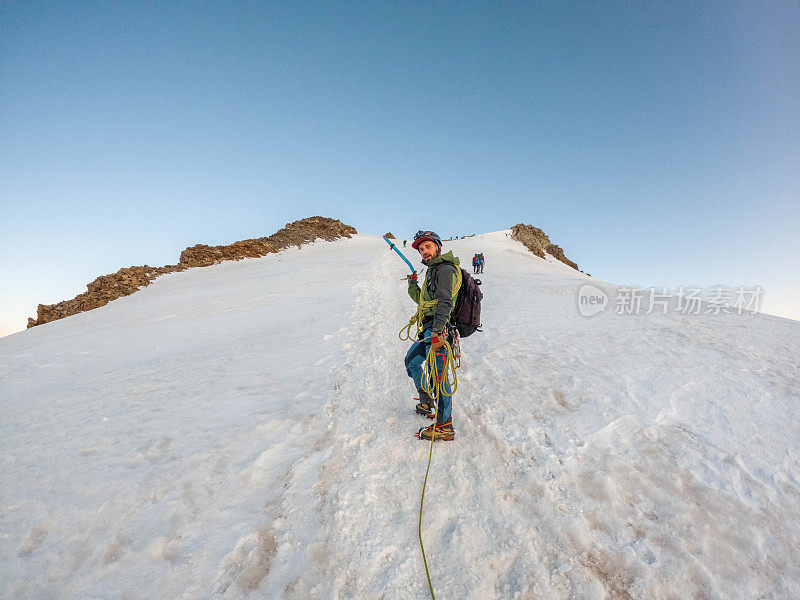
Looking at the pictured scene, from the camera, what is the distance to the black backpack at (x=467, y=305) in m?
4.04

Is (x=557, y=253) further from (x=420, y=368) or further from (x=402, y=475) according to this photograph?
(x=402, y=475)

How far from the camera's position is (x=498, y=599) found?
2361mm

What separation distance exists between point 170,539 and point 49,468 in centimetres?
231

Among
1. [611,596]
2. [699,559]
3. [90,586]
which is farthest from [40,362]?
[699,559]

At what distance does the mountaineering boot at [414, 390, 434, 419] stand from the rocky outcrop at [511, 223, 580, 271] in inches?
1771

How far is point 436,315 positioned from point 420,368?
3.34ft

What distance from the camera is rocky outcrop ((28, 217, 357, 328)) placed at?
1850 centimetres

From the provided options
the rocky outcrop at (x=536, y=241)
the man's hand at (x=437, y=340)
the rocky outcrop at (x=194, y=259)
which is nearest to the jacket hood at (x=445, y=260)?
the man's hand at (x=437, y=340)

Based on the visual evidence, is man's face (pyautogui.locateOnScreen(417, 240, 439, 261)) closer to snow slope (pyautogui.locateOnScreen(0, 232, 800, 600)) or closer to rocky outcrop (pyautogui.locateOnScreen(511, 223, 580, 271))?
snow slope (pyautogui.locateOnScreen(0, 232, 800, 600))

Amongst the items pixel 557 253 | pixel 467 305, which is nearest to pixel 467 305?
pixel 467 305

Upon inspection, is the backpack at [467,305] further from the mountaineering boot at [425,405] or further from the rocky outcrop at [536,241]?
the rocky outcrop at [536,241]

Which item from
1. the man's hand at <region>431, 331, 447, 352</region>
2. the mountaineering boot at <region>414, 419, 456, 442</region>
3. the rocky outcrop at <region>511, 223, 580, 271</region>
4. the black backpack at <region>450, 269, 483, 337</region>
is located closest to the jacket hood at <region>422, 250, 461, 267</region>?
the black backpack at <region>450, 269, 483, 337</region>

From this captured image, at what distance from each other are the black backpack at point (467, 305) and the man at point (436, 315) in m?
0.21

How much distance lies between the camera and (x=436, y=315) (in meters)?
3.71
